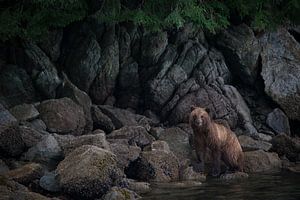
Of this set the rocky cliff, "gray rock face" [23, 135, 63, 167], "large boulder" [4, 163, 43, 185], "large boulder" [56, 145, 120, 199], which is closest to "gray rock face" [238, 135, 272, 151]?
the rocky cliff

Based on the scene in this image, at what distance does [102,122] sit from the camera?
16000mm

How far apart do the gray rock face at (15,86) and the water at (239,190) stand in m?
6.65

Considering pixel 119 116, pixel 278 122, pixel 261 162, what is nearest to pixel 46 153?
pixel 119 116

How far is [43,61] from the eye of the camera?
16953 millimetres

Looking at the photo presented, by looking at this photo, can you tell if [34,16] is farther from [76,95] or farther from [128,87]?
[128,87]

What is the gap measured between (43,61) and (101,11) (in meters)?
2.62

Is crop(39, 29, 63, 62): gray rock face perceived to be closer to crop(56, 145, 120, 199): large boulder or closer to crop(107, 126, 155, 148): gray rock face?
crop(107, 126, 155, 148): gray rock face

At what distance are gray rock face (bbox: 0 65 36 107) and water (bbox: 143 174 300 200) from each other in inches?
262

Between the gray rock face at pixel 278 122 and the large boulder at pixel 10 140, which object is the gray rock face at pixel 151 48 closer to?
the gray rock face at pixel 278 122

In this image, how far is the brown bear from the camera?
13.0 m

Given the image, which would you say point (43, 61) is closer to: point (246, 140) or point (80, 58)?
point (80, 58)


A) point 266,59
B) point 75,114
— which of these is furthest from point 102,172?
point 266,59

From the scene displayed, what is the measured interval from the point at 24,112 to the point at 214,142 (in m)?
5.47

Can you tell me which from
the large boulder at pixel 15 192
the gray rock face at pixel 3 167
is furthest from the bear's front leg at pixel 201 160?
the large boulder at pixel 15 192
